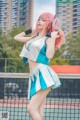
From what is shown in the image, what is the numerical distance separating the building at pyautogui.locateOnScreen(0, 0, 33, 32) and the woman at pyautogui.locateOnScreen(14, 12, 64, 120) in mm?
32711

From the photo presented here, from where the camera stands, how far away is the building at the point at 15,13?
1414 inches

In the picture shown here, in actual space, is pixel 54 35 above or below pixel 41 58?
above

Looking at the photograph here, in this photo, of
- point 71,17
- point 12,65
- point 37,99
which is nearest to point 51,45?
point 37,99

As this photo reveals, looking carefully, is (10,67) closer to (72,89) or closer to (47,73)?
(72,89)

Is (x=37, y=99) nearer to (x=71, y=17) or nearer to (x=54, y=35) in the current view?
(x=54, y=35)

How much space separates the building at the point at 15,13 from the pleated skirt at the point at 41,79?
32786 millimetres

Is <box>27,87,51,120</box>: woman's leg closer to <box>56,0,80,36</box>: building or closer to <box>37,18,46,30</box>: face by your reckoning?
<box>37,18,46,30</box>: face

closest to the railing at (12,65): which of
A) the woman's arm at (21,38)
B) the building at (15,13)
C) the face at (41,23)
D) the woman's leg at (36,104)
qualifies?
the building at (15,13)

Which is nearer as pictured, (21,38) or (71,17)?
(21,38)

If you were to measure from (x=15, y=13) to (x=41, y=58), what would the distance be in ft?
111

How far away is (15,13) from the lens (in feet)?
120

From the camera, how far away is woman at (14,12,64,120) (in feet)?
9.37

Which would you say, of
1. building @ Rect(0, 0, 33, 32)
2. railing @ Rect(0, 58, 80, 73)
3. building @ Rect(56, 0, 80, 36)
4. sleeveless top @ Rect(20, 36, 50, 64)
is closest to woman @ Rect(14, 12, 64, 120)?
sleeveless top @ Rect(20, 36, 50, 64)

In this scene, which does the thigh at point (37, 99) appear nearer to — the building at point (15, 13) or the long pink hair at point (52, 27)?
the long pink hair at point (52, 27)
